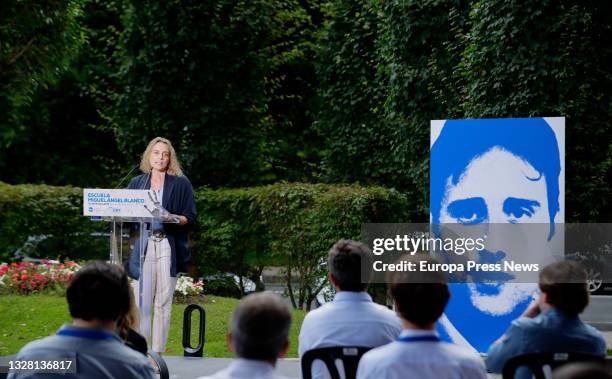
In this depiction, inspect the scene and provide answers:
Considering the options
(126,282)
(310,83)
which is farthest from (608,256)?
(126,282)

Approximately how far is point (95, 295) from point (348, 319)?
1.40 meters

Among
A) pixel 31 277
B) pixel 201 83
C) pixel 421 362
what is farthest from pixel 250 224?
pixel 421 362

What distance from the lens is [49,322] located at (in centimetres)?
1144

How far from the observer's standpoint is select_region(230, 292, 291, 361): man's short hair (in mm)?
3543

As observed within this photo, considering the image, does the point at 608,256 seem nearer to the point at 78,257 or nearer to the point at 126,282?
the point at 78,257

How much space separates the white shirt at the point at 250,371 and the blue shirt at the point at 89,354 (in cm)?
53

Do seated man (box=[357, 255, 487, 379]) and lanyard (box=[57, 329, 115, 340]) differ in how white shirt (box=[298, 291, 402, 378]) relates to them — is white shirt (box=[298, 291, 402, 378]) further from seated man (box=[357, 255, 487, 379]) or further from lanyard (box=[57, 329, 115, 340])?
lanyard (box=[57, 329, 115, 340])

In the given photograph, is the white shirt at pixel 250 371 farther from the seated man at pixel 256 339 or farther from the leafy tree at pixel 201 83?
the leafy tree at pixel 201 83

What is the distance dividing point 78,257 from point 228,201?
2352 millimetres

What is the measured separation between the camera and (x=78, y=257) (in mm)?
14859

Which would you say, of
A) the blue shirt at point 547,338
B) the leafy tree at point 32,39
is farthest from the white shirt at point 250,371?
the leafy tree at point 32,39

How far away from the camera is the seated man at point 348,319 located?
4820 mm

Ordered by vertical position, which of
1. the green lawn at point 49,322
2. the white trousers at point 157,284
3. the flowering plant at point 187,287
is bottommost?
the green lawn at point 49,322

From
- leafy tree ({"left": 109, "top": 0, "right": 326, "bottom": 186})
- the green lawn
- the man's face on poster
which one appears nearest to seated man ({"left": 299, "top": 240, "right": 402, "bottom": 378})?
the man's face on poster
